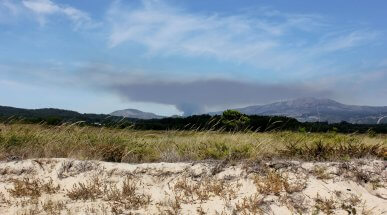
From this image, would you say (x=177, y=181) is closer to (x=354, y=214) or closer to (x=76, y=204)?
(x=76, y=204)

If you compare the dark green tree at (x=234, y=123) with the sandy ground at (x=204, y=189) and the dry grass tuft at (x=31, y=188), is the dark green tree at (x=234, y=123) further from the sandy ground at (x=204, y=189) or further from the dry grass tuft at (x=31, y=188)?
the dry grass tuft at (x=31, y=188)

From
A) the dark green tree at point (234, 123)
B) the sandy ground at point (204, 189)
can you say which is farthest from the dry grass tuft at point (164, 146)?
the dark green tree at point (234, 123)

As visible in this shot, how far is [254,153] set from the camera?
28.2 feet

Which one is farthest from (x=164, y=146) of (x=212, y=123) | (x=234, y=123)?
(x=234, y=123)

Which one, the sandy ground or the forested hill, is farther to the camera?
→ the forested hill

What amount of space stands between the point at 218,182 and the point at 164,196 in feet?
3.15

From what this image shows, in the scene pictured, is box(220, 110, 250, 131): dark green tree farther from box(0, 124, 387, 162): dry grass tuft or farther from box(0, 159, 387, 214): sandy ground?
box(0, 159, 387, 214): sandy ground

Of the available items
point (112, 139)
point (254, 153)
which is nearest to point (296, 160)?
point (254, 153)

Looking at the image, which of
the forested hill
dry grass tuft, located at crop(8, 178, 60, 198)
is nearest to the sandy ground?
dry grass tuft, located at crop(8, 178, 60, 198)

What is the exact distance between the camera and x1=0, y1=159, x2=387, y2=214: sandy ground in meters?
6.79

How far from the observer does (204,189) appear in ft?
24.0

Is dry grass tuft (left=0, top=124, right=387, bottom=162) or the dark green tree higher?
the dark green tree

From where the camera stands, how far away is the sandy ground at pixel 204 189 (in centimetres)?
679

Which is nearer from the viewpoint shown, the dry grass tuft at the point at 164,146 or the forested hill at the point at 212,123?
the dry grass tuft at the point at 164,146
